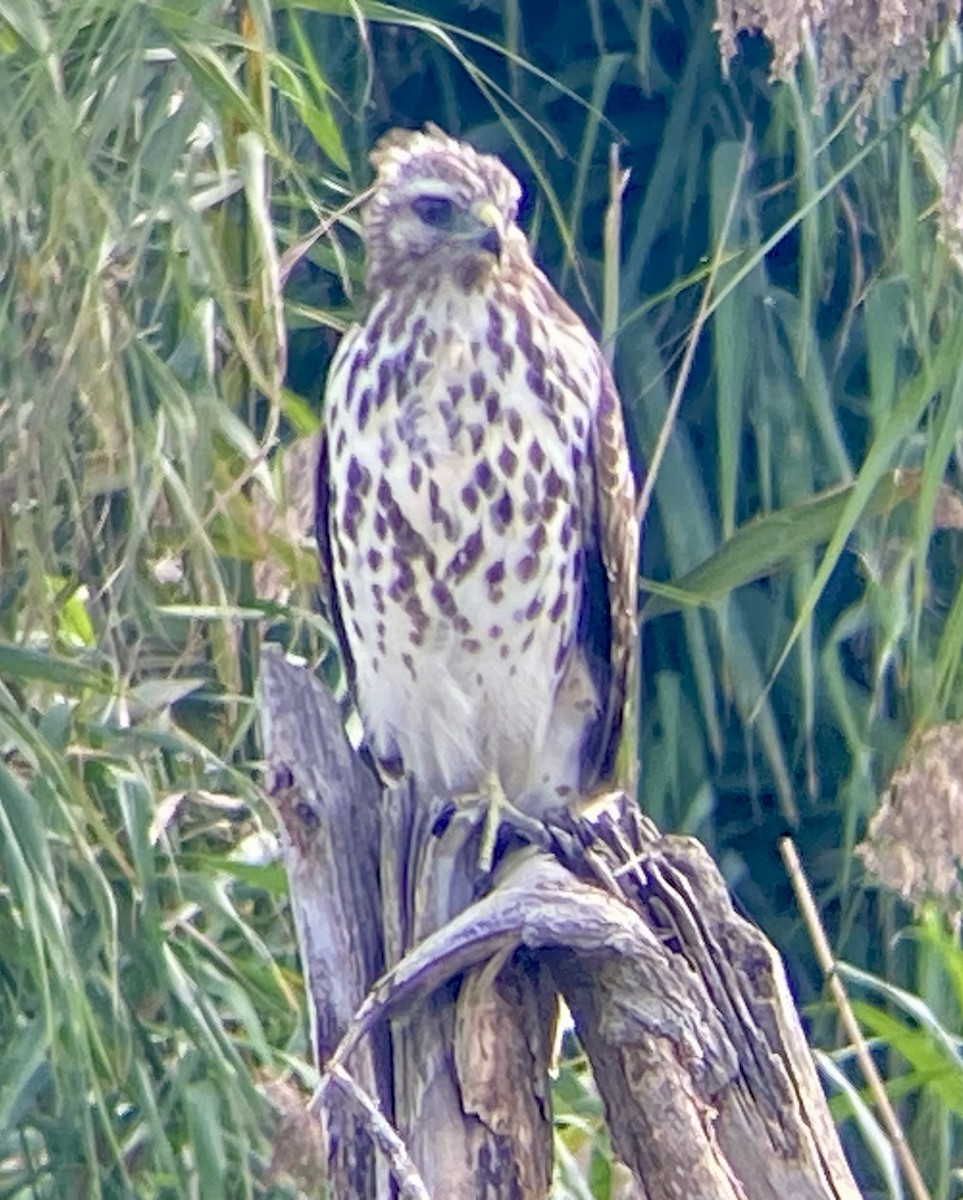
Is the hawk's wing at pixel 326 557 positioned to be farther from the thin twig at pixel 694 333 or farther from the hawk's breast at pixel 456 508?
the thin twig at pixel 694 333

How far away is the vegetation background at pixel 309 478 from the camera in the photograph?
8.70ft

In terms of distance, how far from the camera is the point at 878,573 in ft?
10.2

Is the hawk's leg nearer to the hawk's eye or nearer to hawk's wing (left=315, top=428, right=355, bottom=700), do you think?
hawk's wing (left=315, top=428, right=355, bottom=700)

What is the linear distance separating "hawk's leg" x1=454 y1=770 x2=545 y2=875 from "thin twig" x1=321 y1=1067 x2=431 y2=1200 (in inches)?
13.5

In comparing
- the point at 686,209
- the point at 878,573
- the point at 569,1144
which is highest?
the point at 686,209

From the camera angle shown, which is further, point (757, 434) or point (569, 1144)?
point (757, 434)

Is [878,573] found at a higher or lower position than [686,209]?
lower

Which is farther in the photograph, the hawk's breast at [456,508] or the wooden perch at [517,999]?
the hawk's breast at [456,508]

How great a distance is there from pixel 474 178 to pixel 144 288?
1.33 feet

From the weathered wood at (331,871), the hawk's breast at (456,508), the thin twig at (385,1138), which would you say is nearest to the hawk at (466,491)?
the hawk's breast at (456,508)

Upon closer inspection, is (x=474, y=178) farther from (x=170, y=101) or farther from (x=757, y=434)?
(x=757, y=434)

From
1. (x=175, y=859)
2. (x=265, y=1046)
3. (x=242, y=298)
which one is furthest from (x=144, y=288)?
(x=265, y=1046)

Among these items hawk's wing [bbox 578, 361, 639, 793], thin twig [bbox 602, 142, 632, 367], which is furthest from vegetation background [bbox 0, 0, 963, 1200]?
hawk's wing [bbox 578, 361, 639, 793]

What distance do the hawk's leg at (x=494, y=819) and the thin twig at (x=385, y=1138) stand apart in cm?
34
